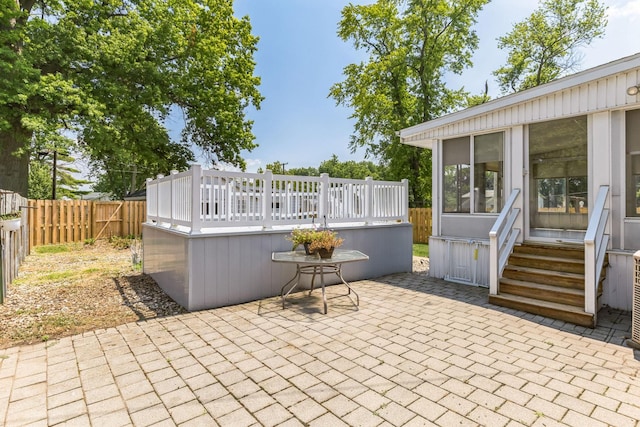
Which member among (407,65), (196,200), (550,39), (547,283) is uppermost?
(550,39)

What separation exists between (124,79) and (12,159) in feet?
14.7

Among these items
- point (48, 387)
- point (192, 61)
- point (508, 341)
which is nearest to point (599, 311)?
point (508, 341)

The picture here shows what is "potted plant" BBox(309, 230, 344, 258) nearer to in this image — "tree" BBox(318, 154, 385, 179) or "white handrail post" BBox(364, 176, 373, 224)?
"white handrail post" BBox(364, 176, 373, 224)

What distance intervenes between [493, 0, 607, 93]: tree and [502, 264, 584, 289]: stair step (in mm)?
17033

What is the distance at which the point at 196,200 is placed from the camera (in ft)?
13.7

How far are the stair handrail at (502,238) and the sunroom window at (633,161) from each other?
1305 millimetres

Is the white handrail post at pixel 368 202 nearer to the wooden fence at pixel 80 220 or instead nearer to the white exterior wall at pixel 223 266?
the white exterior wall at pixel 223 266

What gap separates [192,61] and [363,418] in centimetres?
1483

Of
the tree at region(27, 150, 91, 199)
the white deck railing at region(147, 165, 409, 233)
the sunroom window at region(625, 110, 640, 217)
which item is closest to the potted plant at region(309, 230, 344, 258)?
the white deck railing at region(147, 165, 409, 233)

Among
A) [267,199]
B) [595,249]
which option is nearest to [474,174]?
[595,249]

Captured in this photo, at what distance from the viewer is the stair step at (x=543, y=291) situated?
392cm

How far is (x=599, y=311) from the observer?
13.6 feet

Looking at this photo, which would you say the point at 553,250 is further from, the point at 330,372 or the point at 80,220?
the point at 80,220

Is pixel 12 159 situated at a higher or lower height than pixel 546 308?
higher
